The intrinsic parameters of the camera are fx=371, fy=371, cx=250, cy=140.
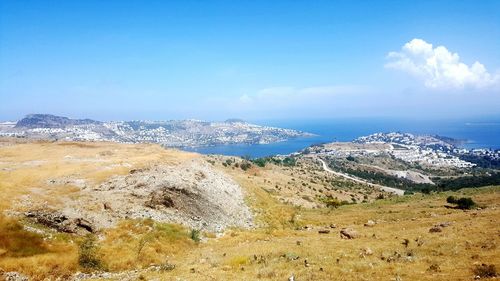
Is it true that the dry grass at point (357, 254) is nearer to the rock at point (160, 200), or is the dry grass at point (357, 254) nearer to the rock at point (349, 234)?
the rock at point (349, 234)

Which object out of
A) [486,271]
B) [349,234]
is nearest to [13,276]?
[349,234]

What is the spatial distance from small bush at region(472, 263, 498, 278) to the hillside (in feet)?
0.77

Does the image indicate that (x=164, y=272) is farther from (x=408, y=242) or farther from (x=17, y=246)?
(x=408, y=242)

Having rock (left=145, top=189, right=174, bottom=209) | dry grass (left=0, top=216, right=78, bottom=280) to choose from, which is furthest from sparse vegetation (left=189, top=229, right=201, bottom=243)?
dry grass (left=0, top=216, right=78, bottom=280)

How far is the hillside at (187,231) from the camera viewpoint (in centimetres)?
2250

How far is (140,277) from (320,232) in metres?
20.8

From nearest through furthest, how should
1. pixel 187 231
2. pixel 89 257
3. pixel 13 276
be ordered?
pixel 13 276 < pixel 89 257 < pixel 187 231

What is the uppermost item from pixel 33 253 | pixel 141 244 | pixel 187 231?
pixel 33 253

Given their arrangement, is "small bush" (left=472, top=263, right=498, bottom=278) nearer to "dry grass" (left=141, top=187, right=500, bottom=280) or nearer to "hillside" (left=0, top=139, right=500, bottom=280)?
"hillside" (left=0, top=139, right=500, bottom=280)

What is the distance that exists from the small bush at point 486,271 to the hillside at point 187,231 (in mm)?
236

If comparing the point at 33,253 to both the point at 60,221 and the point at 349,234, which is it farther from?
the point at 349,234

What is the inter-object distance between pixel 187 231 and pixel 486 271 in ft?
79.5

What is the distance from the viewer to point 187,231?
34.8 metres

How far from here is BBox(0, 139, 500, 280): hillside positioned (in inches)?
886
